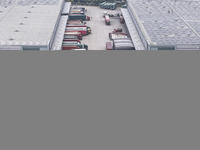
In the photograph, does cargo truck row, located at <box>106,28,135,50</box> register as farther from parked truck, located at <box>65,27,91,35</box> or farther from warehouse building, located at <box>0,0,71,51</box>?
warehouse building, located at <box>0,0,71,51</box>

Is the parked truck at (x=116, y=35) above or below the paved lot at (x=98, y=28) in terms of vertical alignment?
above

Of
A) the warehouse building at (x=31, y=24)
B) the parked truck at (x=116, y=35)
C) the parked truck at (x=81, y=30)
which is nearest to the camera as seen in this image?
the warehouse building at (x=31, y=24)

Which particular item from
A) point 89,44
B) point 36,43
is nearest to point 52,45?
point 36,43

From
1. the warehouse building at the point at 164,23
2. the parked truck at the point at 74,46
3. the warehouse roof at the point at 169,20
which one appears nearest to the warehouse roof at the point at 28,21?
the parked truck at the point at 74,46

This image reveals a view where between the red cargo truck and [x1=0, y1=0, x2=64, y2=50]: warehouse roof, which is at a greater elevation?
[x1=0, y1=0, x2=64, y2=50]: warehouse roof

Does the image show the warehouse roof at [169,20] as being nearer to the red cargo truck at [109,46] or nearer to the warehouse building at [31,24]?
the red cargo truck at [109,46]

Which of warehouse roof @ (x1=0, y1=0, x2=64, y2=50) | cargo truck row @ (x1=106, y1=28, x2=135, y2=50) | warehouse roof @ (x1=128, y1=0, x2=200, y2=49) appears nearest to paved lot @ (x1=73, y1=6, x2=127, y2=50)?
cargo truck row @ (x1=106, y1=28, x2=135, y2=50)

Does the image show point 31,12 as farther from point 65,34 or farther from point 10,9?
point 65,34
